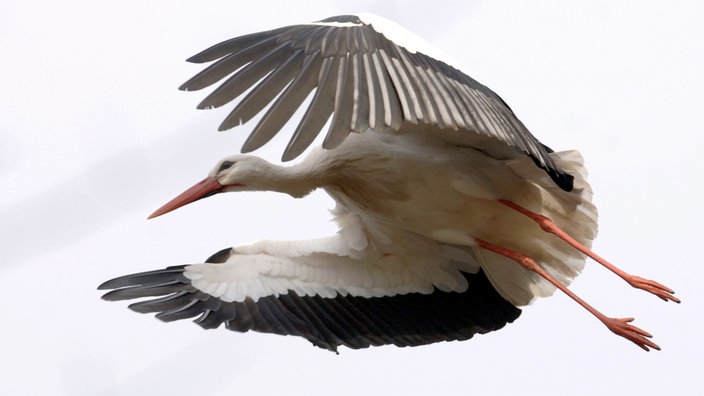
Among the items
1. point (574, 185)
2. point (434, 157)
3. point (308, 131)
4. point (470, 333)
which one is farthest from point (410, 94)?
point (470, 333)

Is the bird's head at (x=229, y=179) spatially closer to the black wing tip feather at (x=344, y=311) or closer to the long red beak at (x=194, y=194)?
the long red beak at (x=194, y=194)

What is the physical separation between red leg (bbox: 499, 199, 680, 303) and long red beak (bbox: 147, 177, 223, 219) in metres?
1.66

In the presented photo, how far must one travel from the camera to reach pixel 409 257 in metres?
8.95

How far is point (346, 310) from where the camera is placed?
29.3 feet

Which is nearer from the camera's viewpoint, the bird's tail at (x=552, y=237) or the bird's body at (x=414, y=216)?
the bird's body at (x=414, y=216)

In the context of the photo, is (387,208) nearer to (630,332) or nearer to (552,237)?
(552,237)

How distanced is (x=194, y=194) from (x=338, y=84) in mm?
Answer: 2606

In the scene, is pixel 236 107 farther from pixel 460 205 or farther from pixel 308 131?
pixel 460 205

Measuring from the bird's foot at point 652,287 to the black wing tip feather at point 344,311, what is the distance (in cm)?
87

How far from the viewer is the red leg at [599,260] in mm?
8141

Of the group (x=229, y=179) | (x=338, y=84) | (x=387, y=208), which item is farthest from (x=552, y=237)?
(x=338, y=84)

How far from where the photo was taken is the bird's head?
27.5 feet

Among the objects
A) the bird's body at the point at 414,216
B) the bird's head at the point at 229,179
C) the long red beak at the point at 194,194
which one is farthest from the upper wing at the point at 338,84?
Answer: the long red beak at the point at 194,194

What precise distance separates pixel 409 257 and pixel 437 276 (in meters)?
0.22
